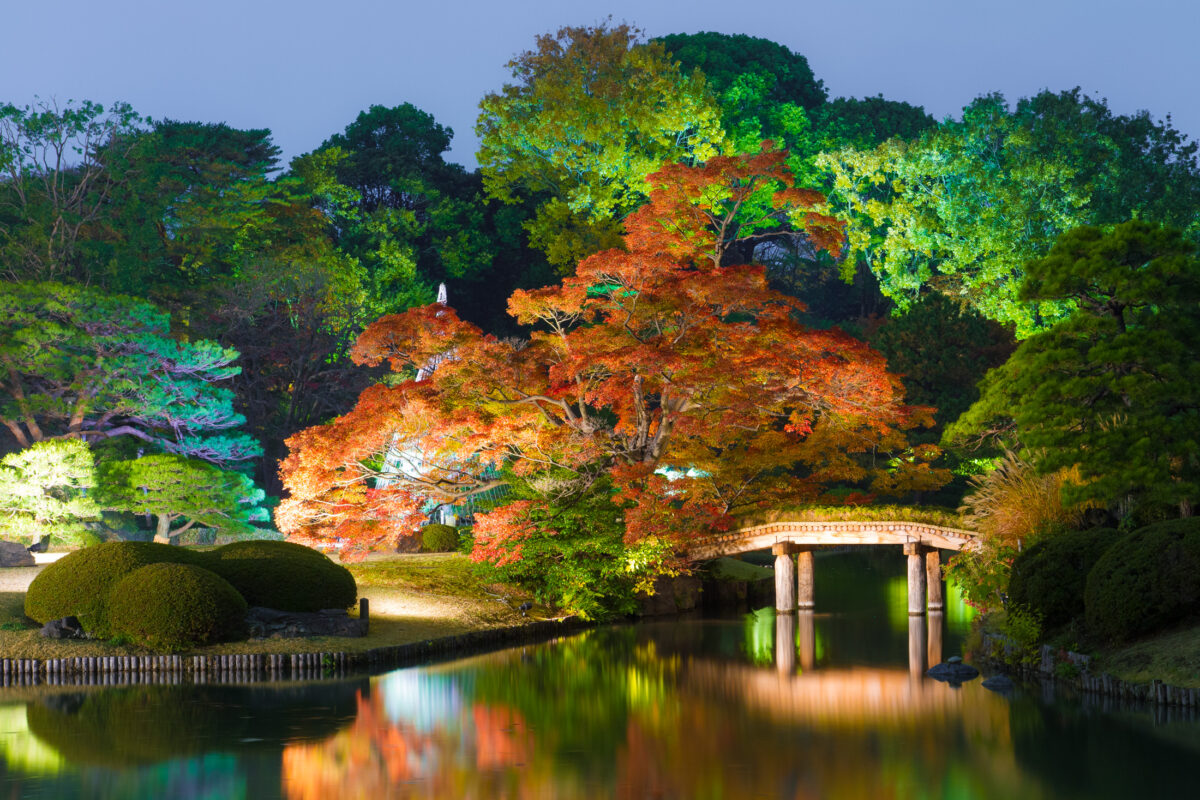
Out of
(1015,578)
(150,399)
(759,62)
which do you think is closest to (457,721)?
(1015,578)

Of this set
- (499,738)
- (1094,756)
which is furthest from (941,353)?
(499,738)

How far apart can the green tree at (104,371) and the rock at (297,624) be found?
12.1 m

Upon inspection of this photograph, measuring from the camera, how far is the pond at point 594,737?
10.3m

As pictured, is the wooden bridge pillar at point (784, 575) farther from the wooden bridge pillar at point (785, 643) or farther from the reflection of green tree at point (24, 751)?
the reflection of green tree at point (24, 751)

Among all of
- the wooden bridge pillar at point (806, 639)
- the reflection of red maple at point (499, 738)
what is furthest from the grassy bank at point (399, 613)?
the wooden bridge pillar at point (806, 639)

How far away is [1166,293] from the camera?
647 inches

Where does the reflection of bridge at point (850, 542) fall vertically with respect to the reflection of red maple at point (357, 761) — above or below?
above

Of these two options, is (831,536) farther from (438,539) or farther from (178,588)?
(178,588)

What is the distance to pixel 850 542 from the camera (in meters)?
23.4

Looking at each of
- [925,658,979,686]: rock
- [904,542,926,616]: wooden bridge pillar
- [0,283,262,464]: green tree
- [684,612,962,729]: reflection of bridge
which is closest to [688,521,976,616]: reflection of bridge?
[904,542,926,616]: wooden bridge pillar

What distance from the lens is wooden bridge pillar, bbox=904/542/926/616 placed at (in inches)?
916

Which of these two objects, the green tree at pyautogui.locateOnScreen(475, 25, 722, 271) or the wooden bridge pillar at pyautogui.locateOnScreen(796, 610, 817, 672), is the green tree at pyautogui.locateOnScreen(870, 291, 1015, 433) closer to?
the green tree at pyautogui.locateOnScreen(475, 25, 722, 271)

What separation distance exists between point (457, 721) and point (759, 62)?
40559 mm

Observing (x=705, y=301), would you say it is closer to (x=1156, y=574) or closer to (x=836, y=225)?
(x=836, y=225)
